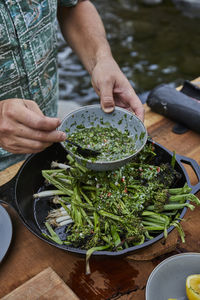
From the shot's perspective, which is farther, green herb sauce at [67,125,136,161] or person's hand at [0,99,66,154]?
green herb sauce at [67,125,136,161]

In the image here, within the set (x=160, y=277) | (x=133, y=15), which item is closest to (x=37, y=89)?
(x=160, y=277)

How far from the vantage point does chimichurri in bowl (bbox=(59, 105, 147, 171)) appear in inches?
60.7

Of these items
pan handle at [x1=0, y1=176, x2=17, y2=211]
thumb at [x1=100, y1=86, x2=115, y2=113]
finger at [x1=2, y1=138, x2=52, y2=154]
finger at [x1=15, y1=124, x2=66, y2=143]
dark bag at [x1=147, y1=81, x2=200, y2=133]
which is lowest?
dark bag at [x1=147, y1=81, x2=200, y2=133]

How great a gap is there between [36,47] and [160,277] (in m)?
1.48

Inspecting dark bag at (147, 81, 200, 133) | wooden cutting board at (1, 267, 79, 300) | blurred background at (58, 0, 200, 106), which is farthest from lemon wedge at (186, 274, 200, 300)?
blurred background at (58, 0, 200, 106)

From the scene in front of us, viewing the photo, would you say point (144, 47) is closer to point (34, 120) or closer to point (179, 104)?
point (179, 104)

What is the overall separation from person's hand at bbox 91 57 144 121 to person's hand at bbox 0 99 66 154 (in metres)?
0.51

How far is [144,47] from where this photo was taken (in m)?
5.98

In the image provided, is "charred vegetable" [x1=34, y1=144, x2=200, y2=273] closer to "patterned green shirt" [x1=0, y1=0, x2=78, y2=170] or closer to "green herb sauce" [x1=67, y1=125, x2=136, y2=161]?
"green herb sauce" [x1=67, y1=125, x2=136, y2=161]

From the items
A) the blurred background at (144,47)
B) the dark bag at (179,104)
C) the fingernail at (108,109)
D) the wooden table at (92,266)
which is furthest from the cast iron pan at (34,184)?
the blurred background at (144,47)

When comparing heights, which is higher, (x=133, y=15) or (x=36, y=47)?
(x=36, y=47)

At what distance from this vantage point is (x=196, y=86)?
7.66ft

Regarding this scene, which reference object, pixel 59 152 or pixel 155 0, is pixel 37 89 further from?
pixel 155 0

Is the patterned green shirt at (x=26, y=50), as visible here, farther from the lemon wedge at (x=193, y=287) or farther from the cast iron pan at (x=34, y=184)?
the lemon wedge at (x=193, y=287)
